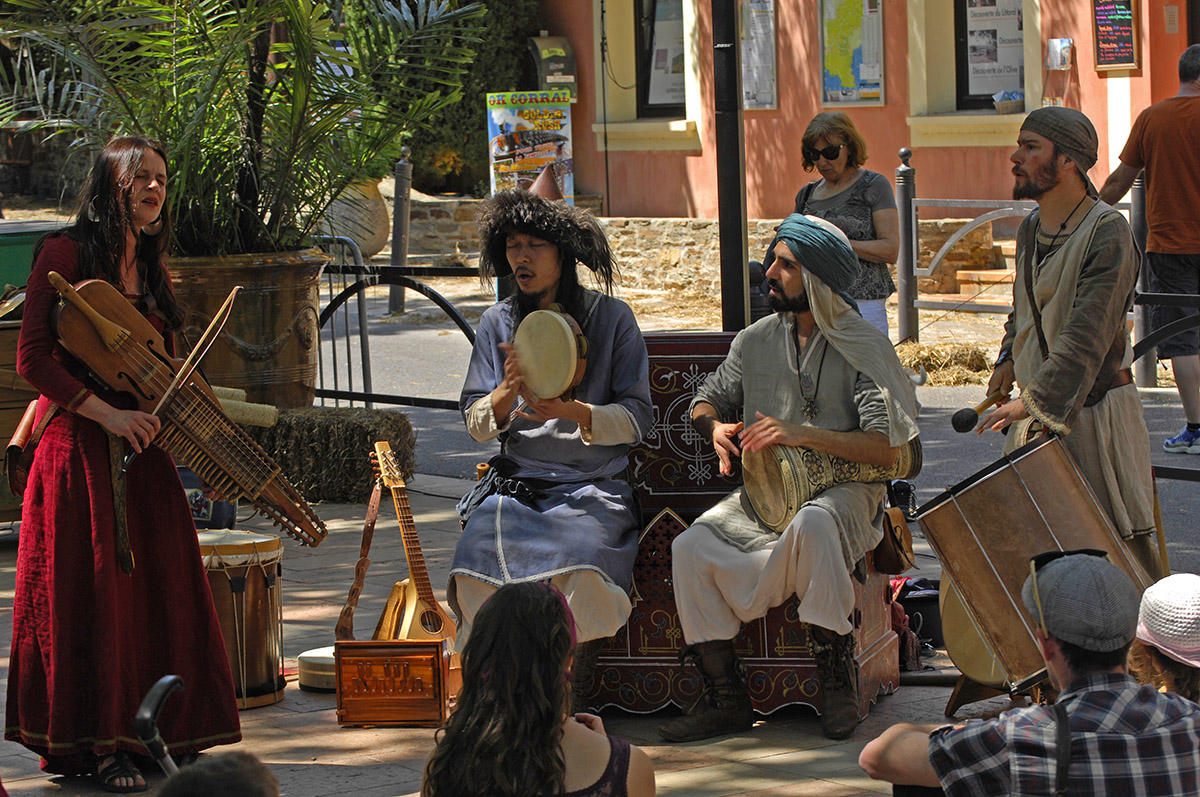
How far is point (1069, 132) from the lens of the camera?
4.41 meters

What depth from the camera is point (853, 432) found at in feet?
15.6

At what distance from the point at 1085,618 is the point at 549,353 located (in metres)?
2.35

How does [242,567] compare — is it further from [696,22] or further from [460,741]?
[696,22]

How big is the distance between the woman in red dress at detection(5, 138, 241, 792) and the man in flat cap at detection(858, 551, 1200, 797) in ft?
7.97

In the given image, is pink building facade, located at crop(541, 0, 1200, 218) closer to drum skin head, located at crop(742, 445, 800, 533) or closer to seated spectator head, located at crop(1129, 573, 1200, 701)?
drum skin head, located at crop(742, 445, 800, 533)

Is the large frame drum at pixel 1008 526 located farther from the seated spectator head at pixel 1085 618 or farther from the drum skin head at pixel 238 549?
the drum skin head at pixel 238 549

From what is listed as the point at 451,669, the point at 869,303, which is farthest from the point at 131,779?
the point at 869,303

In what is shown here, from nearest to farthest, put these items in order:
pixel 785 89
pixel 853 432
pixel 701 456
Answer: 1. pixel 853 432
2. pixel 701 456
3. pixel 785 89

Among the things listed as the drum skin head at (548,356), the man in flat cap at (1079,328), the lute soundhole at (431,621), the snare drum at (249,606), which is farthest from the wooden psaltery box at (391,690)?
the man in flat cap at (1079,328)

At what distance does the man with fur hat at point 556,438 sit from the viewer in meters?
4.73

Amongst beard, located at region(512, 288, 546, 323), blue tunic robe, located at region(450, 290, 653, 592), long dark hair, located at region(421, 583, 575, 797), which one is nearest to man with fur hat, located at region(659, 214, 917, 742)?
blue tunic robe, located at region(450, 290, 653, 592)

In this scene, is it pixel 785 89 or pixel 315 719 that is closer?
pixel 315 719

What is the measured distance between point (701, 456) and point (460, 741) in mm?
2598

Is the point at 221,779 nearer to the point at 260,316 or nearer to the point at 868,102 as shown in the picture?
the point at 260,316
